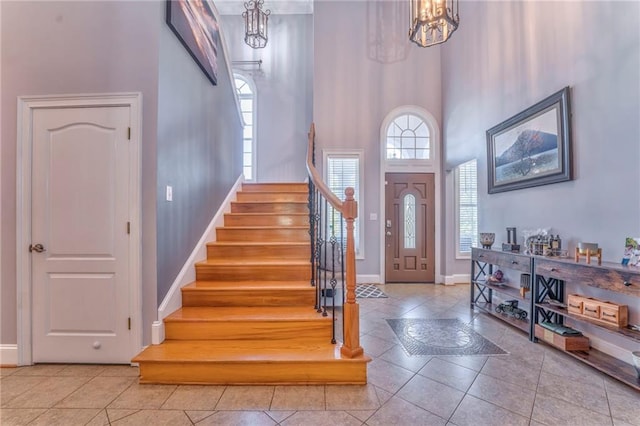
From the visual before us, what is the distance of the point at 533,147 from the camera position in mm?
3189

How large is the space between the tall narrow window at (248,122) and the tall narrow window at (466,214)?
4.02 m

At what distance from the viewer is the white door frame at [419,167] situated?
5.31 meters

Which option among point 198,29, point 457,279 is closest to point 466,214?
point 457,279

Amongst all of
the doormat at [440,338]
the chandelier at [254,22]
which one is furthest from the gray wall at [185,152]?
the doormat at [440,338]

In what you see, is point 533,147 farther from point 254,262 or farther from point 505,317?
point 254,262

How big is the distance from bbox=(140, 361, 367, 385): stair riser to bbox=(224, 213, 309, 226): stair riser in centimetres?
185

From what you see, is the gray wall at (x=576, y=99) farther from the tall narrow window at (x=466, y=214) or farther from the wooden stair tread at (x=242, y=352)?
the wooden stair tread at (x=242, y=352)

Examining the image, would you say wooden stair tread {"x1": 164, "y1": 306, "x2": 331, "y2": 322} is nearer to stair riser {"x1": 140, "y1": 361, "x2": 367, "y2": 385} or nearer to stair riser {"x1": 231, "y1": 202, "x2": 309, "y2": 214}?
stair riser {"x1": 140, "y1": 361, "x2": 367, "y2": 385}

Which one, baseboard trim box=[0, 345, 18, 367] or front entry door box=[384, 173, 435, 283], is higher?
front entry door box=[384, 173, 435, 283]

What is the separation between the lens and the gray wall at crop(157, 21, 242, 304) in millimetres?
2376

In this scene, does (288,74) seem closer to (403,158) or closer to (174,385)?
(403,158)

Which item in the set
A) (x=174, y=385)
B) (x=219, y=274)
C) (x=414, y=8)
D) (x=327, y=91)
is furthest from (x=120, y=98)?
(x=327, y=91)

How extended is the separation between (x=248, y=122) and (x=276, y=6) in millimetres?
2467

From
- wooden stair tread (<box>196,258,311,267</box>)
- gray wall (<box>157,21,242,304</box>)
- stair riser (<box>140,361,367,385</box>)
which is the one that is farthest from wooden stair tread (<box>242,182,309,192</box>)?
stair riser (<box>140,361,367,385</box>)
